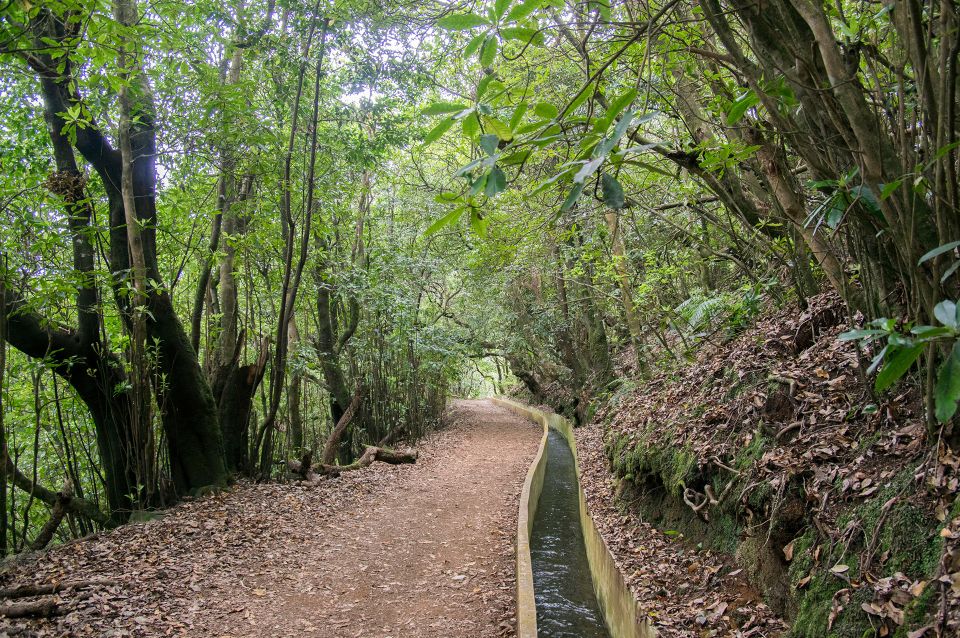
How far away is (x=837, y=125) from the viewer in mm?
2357

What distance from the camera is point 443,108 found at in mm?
1338

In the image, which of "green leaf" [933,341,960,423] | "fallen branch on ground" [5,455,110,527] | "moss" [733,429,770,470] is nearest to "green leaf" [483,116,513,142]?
"green leaf" [933,341,960,423]

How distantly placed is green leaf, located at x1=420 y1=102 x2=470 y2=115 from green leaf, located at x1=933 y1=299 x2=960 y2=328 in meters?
1.21

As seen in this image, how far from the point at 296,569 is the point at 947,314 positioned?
5798 mm

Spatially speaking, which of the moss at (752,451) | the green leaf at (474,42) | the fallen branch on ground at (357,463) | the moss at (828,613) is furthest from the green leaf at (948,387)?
the fallen branch on ground at (357,463)

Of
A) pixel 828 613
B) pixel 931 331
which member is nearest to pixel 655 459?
pixel 828 613

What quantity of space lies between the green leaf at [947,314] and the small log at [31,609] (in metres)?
5.54

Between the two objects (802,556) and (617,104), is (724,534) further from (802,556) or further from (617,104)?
(617,104)

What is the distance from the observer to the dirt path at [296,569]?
4.31 meters

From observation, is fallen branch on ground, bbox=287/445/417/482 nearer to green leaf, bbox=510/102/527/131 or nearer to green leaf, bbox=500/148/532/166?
green leaf, bbox=500/148/532/166

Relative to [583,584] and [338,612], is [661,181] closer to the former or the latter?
[583,584]

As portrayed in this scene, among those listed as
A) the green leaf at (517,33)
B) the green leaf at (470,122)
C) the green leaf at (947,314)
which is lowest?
the green leaf at (947,314)

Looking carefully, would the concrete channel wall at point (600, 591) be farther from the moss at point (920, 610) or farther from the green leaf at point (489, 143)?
the green leaf at point (489, 143)

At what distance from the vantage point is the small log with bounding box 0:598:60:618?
3824 mm
